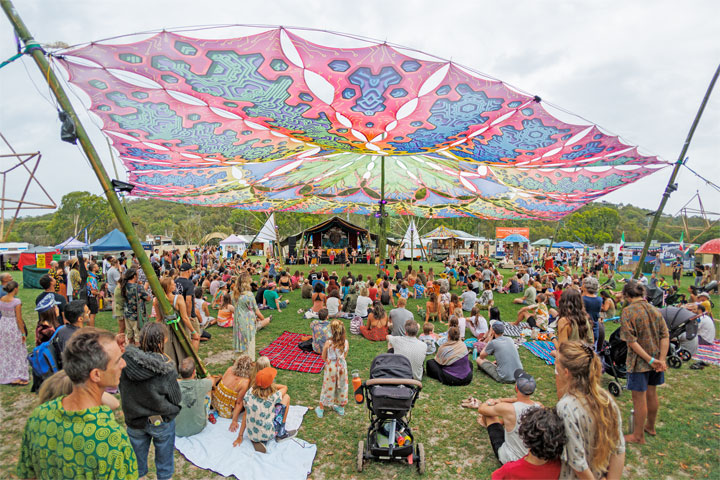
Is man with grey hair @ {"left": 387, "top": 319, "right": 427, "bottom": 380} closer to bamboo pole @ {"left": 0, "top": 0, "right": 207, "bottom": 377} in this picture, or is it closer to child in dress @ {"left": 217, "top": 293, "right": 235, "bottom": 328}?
bamboo pole @ {"left": 0, "top": 0, "right": 207, "bottom": 377}

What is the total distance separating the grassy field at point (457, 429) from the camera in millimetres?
3389

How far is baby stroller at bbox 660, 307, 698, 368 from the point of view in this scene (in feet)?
18.9

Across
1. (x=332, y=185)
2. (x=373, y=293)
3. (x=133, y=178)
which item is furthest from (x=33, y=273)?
(x=373, y=293)

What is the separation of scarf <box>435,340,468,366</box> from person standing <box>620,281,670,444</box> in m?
2.13

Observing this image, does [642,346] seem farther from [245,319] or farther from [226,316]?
[226,316]

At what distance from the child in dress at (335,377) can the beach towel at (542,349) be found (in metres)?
4.44

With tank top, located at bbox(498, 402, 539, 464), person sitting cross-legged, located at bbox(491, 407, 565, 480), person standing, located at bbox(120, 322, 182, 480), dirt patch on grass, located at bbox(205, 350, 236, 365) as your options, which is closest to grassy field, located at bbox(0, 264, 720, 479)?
dirt patch on grass, located at bbox(205, 350, 236, 365)

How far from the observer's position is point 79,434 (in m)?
1.54

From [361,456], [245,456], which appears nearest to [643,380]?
[361,456]

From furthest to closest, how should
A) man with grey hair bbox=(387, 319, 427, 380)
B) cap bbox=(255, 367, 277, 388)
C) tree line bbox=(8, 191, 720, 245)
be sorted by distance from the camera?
tree line bbox=(8, 191, 720, 245) < man with grey hair bbox=(387, 319, 427, 380) < cap bbox=(255, 367, 277, 388)

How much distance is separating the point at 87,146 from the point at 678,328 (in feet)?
30.7

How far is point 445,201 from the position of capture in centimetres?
1548

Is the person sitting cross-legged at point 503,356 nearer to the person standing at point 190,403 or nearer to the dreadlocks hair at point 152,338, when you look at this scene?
the person standing at point 190,403

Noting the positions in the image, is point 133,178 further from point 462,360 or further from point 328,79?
point 462,360
